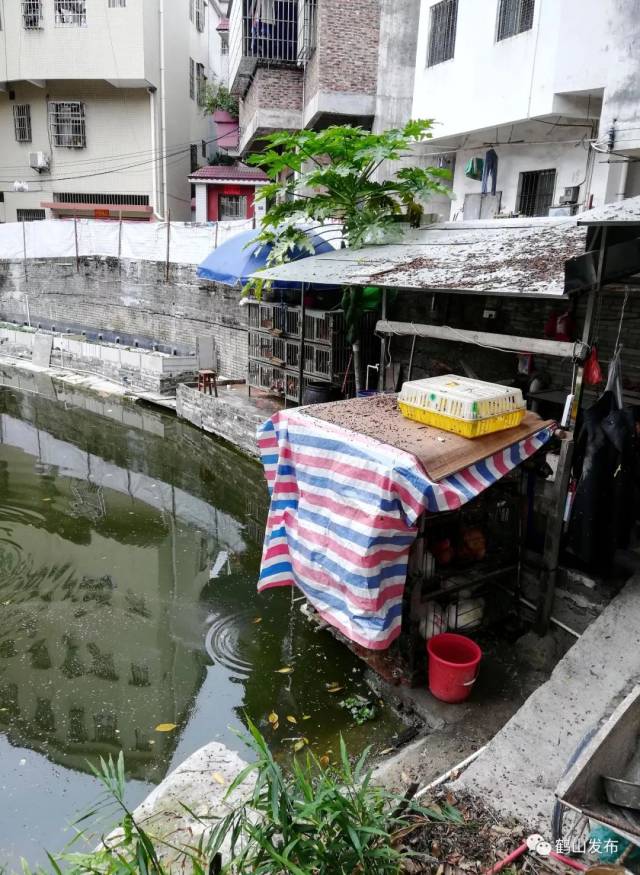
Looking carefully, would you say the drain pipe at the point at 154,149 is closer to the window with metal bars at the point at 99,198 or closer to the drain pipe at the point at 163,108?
the drain pipe at the point at 163,108

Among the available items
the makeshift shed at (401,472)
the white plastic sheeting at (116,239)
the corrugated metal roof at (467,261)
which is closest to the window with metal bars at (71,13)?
the white plastic sheeting at (116,239)

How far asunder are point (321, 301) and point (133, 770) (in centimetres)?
854

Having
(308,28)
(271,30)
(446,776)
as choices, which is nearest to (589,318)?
(446,776)

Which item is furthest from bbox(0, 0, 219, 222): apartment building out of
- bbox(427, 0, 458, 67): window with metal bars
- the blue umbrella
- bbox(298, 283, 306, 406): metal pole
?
bbox(298, 283, 306, 406): metal pole

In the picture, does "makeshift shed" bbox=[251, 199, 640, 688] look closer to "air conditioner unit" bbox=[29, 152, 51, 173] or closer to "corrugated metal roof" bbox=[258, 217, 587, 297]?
"corrugated metal roof" bbox=[258, 217, 587, 297]

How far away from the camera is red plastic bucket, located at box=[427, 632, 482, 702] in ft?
15.7

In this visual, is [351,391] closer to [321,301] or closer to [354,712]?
[321,301]

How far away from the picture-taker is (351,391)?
34.8 ft

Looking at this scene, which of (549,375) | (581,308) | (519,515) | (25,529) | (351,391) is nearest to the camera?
(519,515)

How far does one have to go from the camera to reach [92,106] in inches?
965

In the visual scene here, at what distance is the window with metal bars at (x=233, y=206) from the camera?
24062mm

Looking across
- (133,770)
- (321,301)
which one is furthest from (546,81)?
(133,770)

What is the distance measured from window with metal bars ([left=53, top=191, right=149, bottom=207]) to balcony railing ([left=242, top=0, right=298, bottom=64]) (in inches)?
Result: 456

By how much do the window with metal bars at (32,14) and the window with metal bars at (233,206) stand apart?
9.10m
